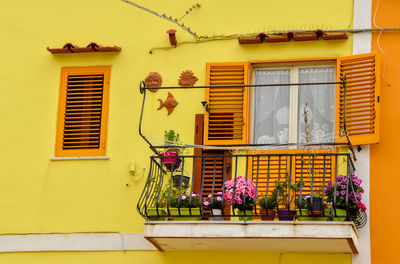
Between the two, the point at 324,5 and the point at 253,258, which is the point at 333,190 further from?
the point at 324,5

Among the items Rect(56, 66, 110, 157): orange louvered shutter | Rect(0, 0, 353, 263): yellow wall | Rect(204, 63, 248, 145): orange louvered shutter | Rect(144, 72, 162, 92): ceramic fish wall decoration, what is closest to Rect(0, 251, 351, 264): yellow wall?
Rect(0, 0, 353, 263): yellow wall

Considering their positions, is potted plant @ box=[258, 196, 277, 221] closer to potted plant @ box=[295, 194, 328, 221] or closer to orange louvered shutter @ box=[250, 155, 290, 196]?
potted plant @ box=[295, 194, 328, 221]

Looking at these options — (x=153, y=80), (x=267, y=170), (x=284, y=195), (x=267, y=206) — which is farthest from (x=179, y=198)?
(x=153, y=80)

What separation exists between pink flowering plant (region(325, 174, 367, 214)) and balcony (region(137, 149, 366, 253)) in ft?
0.04

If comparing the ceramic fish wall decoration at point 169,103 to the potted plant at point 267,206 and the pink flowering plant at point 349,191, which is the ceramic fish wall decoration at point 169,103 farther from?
the pink flowering plant at point 349,191

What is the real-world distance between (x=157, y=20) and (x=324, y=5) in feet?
7.36

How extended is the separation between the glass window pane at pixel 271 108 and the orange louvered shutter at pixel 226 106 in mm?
249

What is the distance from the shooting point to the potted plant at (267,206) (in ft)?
40.6

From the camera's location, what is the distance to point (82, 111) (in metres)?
14.1

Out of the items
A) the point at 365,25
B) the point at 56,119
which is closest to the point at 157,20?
the point at 56,119

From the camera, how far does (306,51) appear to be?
45.0 ft

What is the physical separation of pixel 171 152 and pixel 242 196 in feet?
3.65

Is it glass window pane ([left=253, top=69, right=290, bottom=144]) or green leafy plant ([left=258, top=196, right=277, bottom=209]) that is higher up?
glass window pane ([left=253, top=69, right=290, bottom=144])

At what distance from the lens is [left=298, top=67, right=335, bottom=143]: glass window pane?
13461 millimetres
